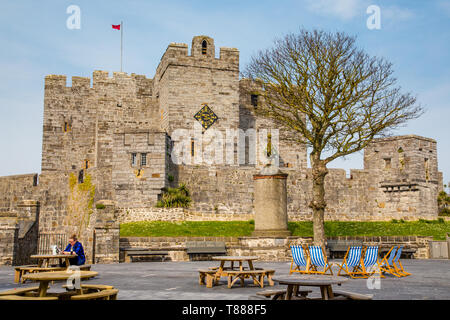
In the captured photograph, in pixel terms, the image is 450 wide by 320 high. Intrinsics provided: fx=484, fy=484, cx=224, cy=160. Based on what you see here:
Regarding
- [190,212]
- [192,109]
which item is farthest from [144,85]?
[190,212]

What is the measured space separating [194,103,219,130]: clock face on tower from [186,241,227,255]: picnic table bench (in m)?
13.0

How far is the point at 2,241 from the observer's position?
15711mm

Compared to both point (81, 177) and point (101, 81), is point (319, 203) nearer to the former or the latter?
point (81, 177)

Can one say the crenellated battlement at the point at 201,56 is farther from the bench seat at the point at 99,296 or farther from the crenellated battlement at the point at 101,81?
the bench seat at the point at 99,296

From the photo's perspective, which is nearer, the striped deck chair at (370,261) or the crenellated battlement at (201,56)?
the striped deck chair at (370,261)

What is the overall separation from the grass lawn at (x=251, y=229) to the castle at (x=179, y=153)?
199 centimetres

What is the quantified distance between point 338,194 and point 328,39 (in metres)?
13.2

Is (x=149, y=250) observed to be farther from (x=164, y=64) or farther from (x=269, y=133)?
(x=269, y=133)

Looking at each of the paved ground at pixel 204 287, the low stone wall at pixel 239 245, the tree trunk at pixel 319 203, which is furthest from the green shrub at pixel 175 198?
the paved ground at pixel 204 287

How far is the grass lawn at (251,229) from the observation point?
67.9 feet

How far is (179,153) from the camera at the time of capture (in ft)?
93.6

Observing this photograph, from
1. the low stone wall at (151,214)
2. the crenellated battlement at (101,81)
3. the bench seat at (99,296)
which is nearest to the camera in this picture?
Result: the bench seat at (99,296)

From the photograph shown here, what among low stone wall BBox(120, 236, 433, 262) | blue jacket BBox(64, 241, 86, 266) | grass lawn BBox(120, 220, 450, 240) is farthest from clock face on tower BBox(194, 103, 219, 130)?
blue jacket BBox(64, 241, 86, 266)

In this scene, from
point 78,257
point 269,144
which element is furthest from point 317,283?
point 269,144
